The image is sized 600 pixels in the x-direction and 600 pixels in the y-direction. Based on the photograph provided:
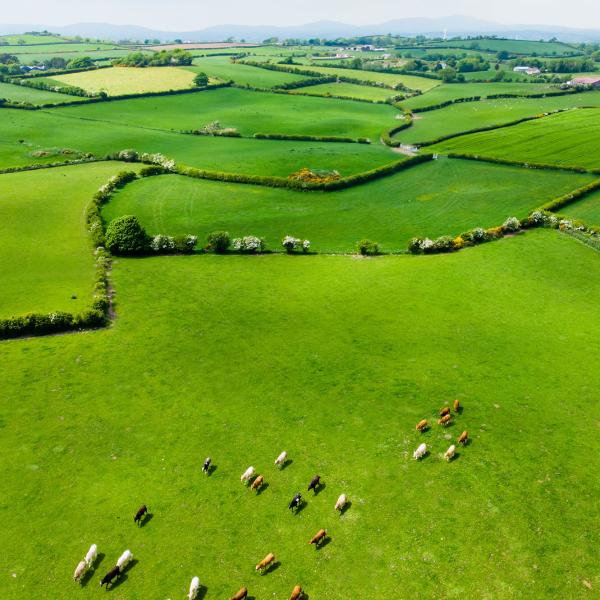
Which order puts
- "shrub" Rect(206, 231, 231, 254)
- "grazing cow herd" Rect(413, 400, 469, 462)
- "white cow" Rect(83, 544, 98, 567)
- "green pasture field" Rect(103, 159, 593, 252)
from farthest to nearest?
"green pasture field" Rect(103, 159, 593, 252)
"shrub" Rect(206, 231, 231, 254)
"grazing cow herd" Rect(413, 400, 469, 462)
"white cow" Rect(83, 544, 98, 567)

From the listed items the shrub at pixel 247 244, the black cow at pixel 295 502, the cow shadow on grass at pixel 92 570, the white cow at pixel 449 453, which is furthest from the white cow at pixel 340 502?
the shrub at pixel 247 244

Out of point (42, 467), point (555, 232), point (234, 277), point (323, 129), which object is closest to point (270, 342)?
point (234, 277)

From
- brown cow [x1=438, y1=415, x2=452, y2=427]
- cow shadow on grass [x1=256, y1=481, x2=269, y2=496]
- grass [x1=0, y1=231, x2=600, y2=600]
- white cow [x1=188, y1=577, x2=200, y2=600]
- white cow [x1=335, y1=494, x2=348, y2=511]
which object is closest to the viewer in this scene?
white cow [x1=188, y1=577, x2=200, y2=600]

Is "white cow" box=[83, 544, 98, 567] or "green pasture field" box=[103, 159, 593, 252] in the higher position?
"green pasture field" box=[103, 159, 593, 252]

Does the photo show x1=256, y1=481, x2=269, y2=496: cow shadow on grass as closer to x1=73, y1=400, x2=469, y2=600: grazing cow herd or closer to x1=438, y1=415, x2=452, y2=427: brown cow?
x1=73, y1=400, x2=469, y2=600: grazing cow herd

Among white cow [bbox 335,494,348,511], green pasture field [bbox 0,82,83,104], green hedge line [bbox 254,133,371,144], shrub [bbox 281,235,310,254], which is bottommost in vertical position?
white cow [bbox 335,494,348,511]

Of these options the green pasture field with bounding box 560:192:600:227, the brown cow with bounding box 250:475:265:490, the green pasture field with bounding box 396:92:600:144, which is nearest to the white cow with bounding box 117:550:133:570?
the brown cow with bounding box 250:475:265:490

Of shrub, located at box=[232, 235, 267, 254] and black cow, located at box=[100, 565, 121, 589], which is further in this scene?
shrub, located at box=[232, 235, 267, 254]
